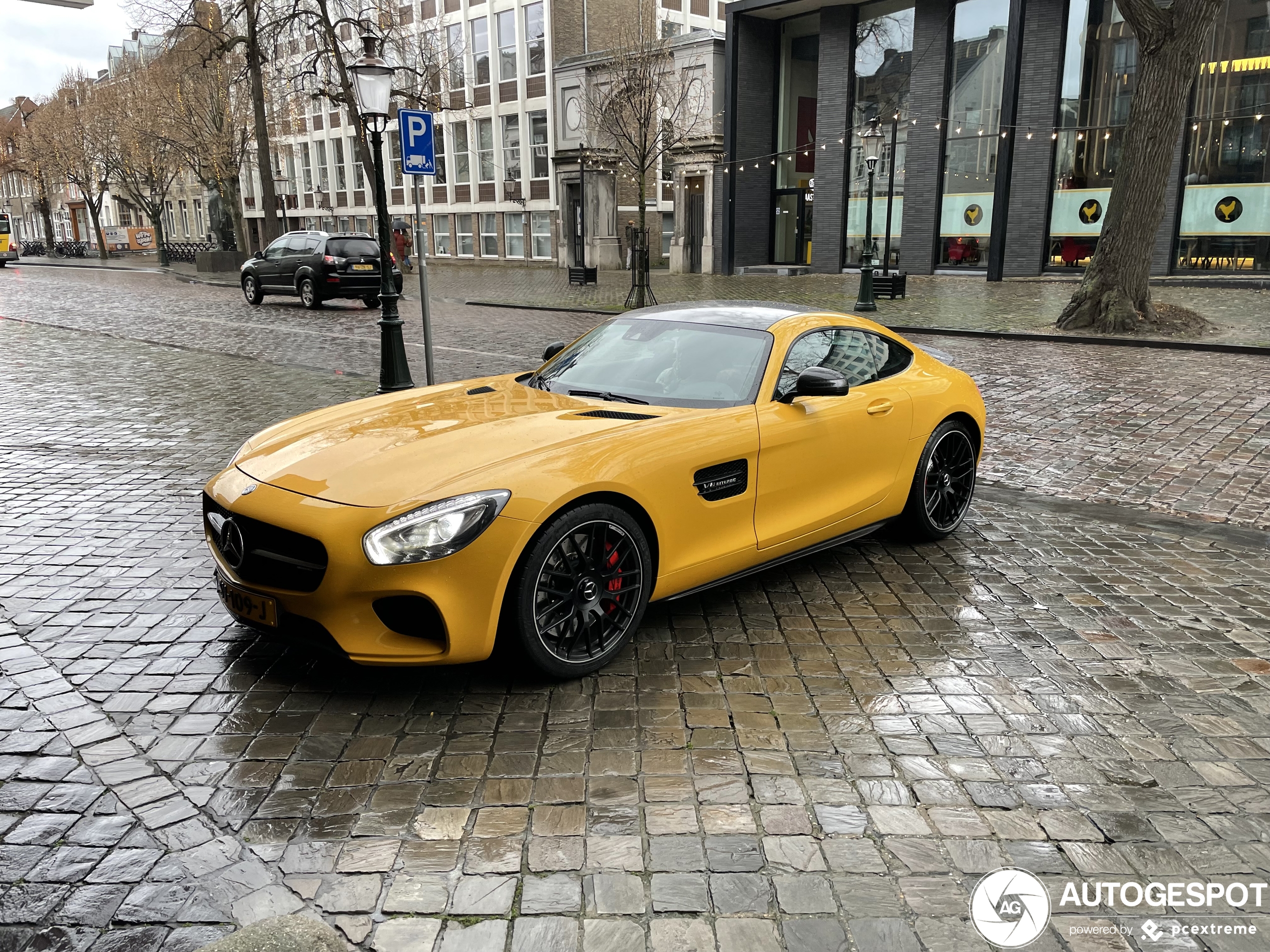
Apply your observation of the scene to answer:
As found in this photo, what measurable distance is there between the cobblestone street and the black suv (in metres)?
15.8

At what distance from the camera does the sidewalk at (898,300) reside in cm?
1723

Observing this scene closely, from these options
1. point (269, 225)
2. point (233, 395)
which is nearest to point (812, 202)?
point (269, 225)

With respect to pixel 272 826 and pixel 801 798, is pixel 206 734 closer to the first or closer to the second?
pixel 272 826

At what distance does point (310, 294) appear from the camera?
21328mm

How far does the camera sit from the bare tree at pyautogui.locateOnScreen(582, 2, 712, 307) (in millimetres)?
27031

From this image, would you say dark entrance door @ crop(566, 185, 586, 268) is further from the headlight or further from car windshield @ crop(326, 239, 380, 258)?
the headlight

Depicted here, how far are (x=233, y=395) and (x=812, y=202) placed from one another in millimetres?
27524

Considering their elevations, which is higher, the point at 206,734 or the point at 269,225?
the point at 269,225

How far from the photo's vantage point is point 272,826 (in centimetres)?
293

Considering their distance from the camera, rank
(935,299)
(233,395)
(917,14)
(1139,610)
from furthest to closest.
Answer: (917,14), (935,299), (233,395), (1139,610)

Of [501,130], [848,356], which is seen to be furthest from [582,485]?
[501,130]

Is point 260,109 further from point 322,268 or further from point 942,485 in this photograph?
point 942,485

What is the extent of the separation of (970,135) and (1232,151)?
7103 millimetres

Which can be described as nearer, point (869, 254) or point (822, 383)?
Result: point (822, 383)
